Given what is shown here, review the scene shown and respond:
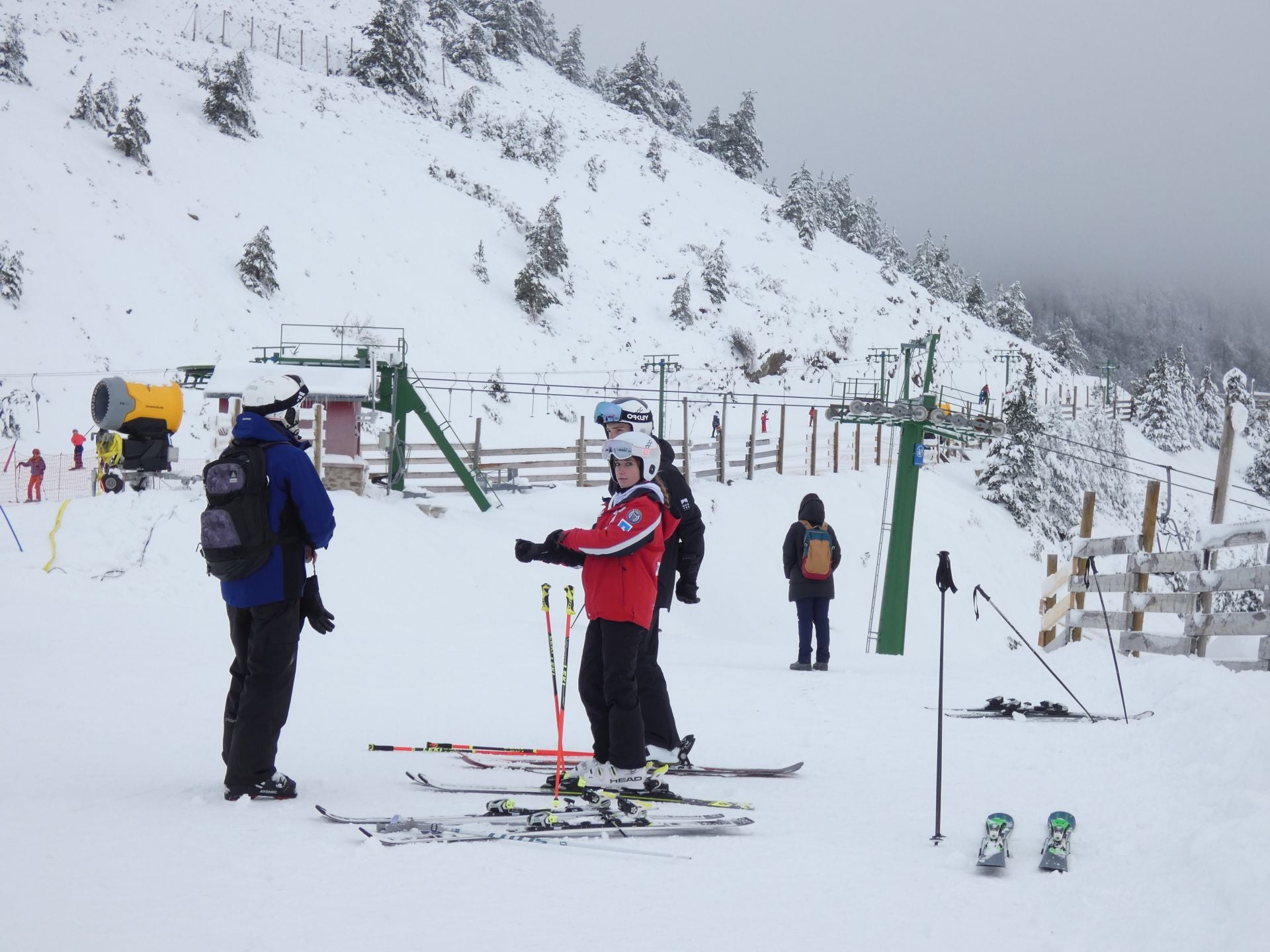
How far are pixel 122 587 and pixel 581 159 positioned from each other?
158ft

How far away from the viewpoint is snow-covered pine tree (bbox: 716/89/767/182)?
76688 millimetres

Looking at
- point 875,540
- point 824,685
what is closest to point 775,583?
point 875,540

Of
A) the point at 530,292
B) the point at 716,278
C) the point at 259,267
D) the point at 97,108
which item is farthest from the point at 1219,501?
the point at 97,108

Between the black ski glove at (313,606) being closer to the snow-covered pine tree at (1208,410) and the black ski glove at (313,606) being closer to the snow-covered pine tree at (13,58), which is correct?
the snow-covered pine tree at (13,58)

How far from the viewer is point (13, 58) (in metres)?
35.6

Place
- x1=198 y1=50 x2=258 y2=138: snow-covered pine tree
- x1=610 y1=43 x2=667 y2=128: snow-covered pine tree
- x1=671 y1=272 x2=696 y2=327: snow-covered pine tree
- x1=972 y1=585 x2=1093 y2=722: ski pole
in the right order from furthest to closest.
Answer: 1. x1=610 y1=43 x2=667 y2=128: snow-covered pine tree
2. x1=671 y1=272 x2=696 y2=327: snow-covered pine tree
3. x1=198 y1=50 x2=258 y2=138: snow-covered pine tree
4. x1=972 y1=585 x2=1093 y2=722: ski pole

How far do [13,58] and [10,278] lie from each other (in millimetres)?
14660

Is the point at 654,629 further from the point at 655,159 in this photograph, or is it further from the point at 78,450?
the point at 655,159

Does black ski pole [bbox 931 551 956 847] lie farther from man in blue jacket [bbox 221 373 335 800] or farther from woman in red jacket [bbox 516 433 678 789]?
man in blue jacket [bbox 221 373 335 800]

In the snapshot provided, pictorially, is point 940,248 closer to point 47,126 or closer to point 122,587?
point 47,126

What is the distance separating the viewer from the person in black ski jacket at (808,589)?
407 inches

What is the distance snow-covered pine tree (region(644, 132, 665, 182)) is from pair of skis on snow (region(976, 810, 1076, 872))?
5915 cm

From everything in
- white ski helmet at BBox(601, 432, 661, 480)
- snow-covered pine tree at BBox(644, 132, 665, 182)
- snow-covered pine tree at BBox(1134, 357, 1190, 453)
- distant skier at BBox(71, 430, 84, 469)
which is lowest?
distant skier at BBox(71, 430, 84, 469)

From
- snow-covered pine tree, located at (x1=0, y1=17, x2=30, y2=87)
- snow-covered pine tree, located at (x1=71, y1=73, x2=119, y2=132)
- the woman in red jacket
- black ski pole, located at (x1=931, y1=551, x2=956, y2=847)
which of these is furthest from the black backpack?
snow-covered pine tree, located at (x1=0, y1=17, x2=30, y2=87)
